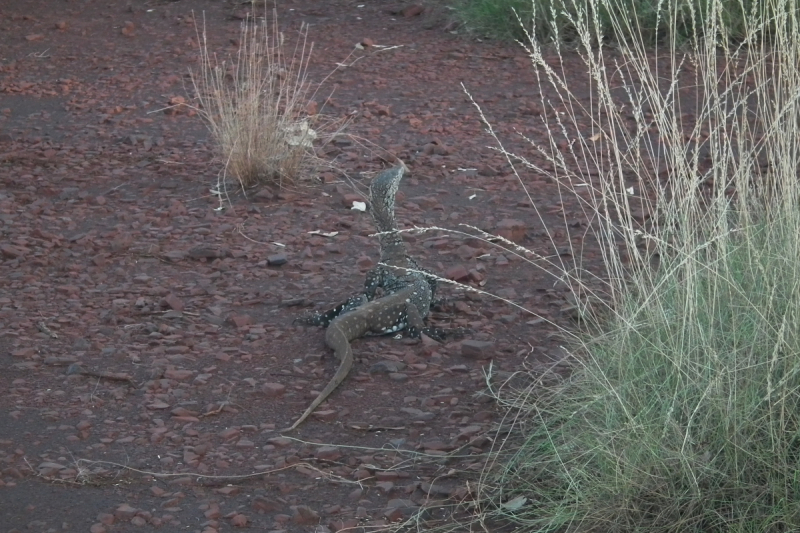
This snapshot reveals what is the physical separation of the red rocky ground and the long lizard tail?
0.19 ft

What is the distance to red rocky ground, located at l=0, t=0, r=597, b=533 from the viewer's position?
154 inches

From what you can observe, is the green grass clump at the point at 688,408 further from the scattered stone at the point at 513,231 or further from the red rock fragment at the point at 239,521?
the scattered stone at the point at 513,231

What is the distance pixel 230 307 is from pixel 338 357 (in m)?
0.90

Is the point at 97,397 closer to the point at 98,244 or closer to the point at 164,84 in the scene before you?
the point at 98,244

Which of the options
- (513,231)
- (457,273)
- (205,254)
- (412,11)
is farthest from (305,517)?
(412,11)

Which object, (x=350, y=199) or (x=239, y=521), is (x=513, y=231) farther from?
(x=239, y=521)

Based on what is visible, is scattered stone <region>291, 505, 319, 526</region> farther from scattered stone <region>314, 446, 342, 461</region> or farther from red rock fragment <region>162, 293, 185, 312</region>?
red rock fragment <region>162, 293, 185, 312</region>

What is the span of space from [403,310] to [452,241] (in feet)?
4.02

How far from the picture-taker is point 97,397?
4.57 metres

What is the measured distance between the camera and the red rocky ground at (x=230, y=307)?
3902mm

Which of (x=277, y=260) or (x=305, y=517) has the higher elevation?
(x=305, y=517)

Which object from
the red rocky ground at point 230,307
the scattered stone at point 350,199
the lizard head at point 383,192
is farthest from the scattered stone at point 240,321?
the scattered stone at point 350,199

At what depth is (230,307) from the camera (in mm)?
5547

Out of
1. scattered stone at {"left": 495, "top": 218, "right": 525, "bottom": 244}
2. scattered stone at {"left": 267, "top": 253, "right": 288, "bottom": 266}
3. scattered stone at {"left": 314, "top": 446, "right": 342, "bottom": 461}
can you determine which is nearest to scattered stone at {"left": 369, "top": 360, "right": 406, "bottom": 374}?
scattered stone at {"left": 314, "top": 446, "right": 342, "bottom": 461}
